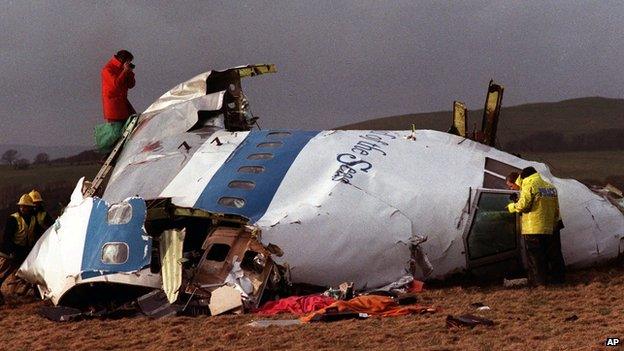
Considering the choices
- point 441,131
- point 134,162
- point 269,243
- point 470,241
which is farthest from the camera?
point 441,131

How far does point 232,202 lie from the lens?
1189 centimetres

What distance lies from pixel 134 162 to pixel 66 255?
7.63ft

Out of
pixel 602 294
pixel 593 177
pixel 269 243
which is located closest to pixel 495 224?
pixel 602 294

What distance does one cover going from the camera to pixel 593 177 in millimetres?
47438

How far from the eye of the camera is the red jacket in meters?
14.9

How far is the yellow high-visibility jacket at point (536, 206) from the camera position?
12352mm

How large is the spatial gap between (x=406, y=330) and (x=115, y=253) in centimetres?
420

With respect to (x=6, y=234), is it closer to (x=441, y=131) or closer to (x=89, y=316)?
(x=89, y=316)

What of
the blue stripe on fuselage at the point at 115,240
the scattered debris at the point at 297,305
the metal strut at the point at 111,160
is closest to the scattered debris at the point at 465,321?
the scattered debris at the point at 297,305

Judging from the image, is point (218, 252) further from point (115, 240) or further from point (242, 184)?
point (115, 240)

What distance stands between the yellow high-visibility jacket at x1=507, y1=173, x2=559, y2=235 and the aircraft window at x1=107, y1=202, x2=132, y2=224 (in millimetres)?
5423

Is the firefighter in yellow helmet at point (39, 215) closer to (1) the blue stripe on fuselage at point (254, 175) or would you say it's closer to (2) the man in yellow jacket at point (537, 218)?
(1) the blue stripe on fuselage at point (254, 175)

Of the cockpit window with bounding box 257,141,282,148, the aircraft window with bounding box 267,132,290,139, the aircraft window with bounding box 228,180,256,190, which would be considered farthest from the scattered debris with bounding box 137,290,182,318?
the aircraft window with bounding box 267,132,290,139

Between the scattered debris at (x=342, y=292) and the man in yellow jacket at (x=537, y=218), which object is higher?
the man in yellow jacket at (x=537, y=218)
